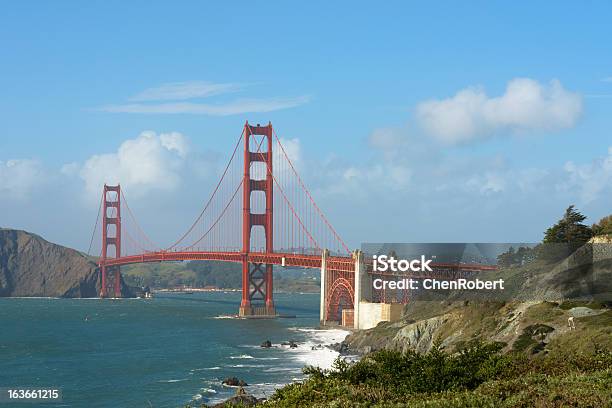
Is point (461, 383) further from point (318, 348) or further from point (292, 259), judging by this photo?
point (292, 259)

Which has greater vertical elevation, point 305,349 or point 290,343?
point 290,343

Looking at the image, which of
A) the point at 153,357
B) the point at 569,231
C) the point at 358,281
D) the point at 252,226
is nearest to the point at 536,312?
the point at 569,231

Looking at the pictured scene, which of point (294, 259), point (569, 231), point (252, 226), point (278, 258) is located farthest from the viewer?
point (252, 226)

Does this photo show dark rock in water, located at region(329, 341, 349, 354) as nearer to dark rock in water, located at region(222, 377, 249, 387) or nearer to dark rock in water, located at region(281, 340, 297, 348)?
dark rock in water, located at region(281, 340, 297, 348)

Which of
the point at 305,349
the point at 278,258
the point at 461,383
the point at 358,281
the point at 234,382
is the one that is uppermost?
the point at 278,258

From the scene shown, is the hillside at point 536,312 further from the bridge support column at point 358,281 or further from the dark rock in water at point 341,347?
the bridge support column at point 358,281

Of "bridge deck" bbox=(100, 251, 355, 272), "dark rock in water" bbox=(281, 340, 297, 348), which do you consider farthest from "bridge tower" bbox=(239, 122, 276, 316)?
"dark rock in water" bbox=(281, 340, 297, 348)
